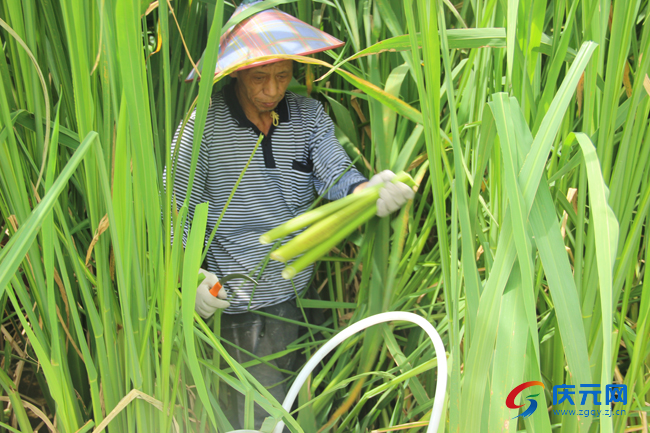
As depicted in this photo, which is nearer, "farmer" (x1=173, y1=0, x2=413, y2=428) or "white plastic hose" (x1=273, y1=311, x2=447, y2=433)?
"white plastic hose" (x1=273, y1=311, x2=447, y2=433)

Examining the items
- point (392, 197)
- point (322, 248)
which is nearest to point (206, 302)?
point (322, 248)

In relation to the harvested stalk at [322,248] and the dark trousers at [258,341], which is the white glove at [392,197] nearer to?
the harvested stalk at [322,248]

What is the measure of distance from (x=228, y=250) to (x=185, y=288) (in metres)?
0.53

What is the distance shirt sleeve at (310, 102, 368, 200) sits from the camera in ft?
2.54

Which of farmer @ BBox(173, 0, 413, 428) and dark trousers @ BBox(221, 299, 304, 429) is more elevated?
farmer @ BBox(173, 0, 413, 428)

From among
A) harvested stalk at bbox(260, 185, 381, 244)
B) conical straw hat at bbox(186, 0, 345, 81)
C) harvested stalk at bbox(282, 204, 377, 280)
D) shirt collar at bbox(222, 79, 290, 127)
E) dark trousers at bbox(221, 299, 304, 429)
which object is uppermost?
conical straw hat at bbox(186, 0, 345, 81)

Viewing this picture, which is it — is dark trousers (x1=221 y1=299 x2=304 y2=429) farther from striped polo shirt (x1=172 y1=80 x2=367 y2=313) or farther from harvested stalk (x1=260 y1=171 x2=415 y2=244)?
harvested stalk (x1=260 y1=171 x2=415 y2=244)

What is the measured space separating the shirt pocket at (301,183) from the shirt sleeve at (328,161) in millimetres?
16

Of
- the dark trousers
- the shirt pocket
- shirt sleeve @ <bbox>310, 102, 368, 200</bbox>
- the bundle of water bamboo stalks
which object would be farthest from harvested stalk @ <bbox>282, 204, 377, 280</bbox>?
the dark trousers

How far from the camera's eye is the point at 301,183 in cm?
85

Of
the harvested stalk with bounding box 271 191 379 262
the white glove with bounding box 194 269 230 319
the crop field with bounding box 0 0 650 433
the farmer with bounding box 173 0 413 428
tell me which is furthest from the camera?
the farmer with bounding box 173 0 413 428

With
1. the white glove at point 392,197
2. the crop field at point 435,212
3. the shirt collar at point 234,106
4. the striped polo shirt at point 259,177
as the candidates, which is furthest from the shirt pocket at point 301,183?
the crop field at point 435,212

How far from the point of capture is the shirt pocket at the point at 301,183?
844mm

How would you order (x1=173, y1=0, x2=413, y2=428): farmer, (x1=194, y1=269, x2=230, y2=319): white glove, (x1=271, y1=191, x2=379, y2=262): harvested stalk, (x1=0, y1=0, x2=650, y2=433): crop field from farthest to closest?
(x1=173, y1=0, x2=413, y2=428): farmer < (x1=194, y1=269, x2=230, y2=319): white glove < (x1=271, y1=191, x2=379, y2=262): harvested stalk < (x1=0, y1=0, x2=650, y2=433): crop field
